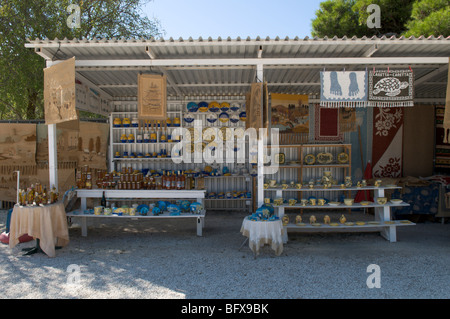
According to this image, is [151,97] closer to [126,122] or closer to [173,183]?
[173,183]

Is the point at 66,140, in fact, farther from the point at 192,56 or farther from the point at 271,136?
the point at 271,136

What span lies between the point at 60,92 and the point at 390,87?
18.9ft

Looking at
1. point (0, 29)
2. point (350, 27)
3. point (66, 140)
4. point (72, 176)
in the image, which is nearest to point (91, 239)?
point (72, 176)

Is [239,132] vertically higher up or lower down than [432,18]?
lower down

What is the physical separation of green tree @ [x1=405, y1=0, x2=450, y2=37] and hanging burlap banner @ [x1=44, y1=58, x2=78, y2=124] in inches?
334

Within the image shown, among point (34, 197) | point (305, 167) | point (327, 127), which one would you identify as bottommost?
point (34, 197)

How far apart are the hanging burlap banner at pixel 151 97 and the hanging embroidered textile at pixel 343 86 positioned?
285 cm

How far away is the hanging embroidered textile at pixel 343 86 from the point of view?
556cm

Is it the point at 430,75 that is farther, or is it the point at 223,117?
the point at 223,117

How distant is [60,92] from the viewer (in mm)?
5508

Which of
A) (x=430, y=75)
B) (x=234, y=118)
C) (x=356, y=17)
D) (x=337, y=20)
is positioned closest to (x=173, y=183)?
(x=234, y=118)

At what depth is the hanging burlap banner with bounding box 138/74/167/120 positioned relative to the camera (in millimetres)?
5762

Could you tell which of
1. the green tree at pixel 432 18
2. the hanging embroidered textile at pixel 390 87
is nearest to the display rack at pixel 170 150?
the hanging embroidered textile at pixel 390 87

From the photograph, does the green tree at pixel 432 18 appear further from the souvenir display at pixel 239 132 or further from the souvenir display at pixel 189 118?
the souvenir display at pixel 189 118
